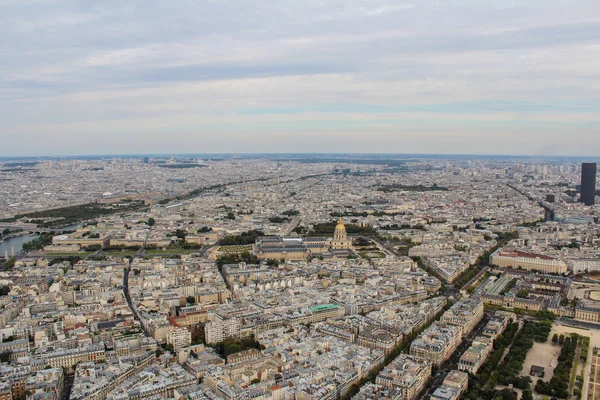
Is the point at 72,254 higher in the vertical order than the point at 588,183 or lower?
lower

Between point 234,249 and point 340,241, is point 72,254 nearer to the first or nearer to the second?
point 234,249

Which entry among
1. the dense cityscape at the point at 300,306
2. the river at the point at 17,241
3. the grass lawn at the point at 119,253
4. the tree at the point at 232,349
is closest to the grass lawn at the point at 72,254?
the dense cityscape at the point at 300,306

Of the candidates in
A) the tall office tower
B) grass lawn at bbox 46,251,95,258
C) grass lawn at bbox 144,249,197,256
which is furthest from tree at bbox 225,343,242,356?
the tall office tower

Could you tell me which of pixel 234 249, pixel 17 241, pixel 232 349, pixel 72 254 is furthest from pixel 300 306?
pixel 17 241

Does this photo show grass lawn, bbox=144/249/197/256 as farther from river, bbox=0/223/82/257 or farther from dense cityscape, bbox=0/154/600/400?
river, bbox=0/223/82/257

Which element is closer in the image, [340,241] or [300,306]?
[300,306]

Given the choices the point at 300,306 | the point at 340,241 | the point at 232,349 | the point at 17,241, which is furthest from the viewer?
the point at 17,241
